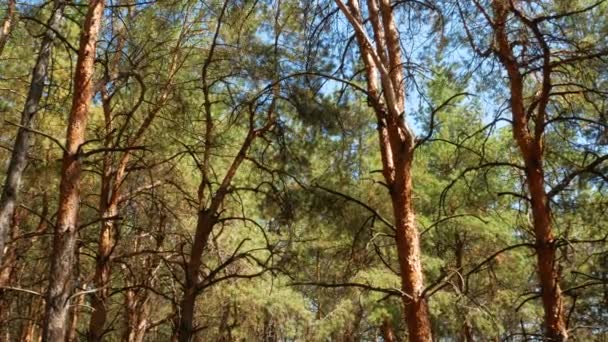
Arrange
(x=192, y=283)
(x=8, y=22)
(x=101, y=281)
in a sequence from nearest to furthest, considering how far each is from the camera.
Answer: (x=192, y=283) → (x=8, y=22) → (x=101, y=281)

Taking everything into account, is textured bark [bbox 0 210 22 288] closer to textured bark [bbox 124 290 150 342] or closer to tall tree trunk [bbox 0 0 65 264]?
textured bark [bbox 124 290 150 342]

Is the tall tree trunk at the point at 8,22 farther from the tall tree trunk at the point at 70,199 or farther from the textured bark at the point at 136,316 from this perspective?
the textured bark at the point at 136,316

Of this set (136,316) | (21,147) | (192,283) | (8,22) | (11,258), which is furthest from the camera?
(136,316)

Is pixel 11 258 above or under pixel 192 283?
above

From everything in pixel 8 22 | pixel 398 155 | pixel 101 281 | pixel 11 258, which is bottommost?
pixel 101 281

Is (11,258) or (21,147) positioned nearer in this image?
(21,147)

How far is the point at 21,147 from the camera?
4516 millimetres

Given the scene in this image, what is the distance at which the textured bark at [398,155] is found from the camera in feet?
12.9

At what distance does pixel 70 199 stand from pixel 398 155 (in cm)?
254

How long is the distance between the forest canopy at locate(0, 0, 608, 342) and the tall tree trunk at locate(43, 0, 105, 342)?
0.01 meters

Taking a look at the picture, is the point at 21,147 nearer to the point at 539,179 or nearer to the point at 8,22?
the point at 8,22

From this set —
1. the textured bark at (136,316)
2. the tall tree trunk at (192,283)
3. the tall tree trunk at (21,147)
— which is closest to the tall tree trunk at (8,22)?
the tall tree trunk at (21,147)

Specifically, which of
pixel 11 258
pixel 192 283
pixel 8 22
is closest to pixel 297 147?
pixel 192 283

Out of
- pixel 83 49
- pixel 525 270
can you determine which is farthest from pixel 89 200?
pixel 525 270
